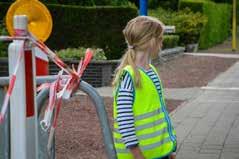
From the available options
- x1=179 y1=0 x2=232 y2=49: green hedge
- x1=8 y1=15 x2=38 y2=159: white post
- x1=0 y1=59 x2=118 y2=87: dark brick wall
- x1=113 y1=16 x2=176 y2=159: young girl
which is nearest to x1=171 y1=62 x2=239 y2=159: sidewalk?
x1=0 y1=59 x2=118 y2=87: dark brick wall

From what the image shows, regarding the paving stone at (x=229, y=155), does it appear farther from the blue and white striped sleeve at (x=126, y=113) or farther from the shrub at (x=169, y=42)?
the shrub at (x=169, y=42)

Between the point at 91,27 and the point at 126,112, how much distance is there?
13.9 metres

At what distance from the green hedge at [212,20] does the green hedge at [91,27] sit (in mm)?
13323

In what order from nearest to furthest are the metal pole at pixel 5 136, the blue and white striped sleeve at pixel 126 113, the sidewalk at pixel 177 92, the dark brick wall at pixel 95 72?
the blue and white striped sleeve at pixel 126 113, the metal pole at pixel 5 136, the sidewalk at pixel 177 92, the dark brick wall at pixel 95 72

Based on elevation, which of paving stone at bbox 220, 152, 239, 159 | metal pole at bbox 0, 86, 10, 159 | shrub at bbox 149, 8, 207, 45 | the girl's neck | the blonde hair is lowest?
paving stone at bbox 220, 152, 239, 159

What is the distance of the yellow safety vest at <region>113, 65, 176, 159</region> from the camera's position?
3.81 metres

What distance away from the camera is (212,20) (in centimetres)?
3328

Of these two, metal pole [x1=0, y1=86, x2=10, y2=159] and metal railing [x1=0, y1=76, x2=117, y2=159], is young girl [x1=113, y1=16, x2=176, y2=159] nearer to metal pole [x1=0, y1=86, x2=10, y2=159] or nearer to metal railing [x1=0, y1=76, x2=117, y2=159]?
metal railing [x1=0, y1=76, x2=117, y2=159]

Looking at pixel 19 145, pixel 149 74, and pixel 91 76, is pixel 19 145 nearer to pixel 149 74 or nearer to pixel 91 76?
pixel 149 74

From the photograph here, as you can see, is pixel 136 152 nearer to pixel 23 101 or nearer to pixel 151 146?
pixel 151 146

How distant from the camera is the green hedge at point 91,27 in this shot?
1719 centimetres

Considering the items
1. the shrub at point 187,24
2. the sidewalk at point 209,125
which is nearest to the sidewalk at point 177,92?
the sidewalk at point 209,125

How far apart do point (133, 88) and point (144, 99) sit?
0.30 feet

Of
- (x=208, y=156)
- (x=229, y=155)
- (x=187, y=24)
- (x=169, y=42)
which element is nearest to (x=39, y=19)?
(x=208, y=156)
